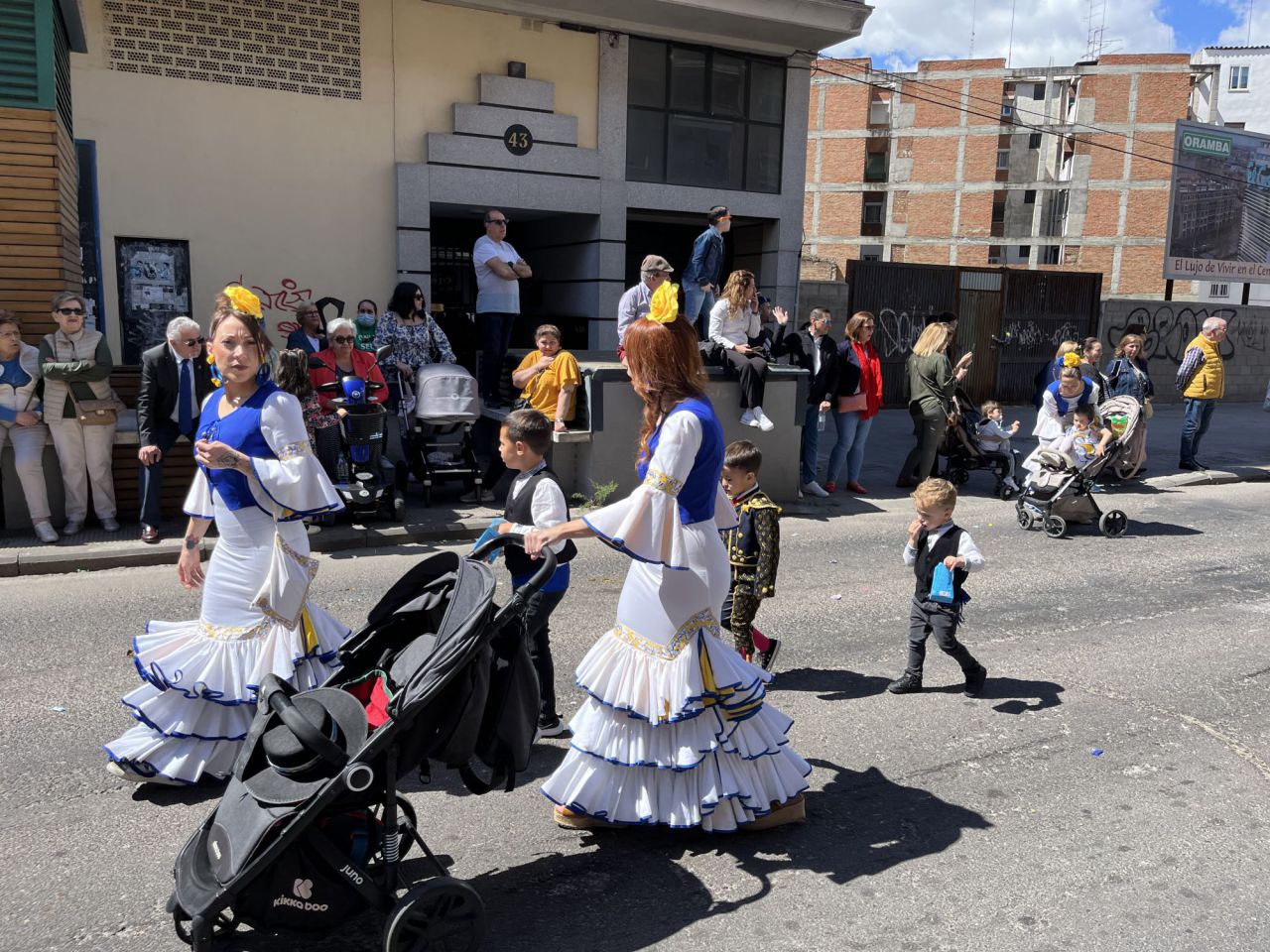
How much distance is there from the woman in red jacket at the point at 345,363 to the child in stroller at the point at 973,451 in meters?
6.82

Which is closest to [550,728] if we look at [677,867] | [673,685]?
[677,867]

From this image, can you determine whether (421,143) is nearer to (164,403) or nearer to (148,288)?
(148,288)

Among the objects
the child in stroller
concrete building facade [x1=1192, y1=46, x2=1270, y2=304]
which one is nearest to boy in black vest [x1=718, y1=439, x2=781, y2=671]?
the child in stroller

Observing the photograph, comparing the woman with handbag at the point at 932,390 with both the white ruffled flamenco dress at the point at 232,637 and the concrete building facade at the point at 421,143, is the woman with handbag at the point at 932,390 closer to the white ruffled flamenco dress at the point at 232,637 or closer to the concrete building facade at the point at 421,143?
the concrete building facade at the point at 421,143

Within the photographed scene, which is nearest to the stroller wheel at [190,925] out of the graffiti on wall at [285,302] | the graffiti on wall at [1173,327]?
the graffiti on wall at [285,302]

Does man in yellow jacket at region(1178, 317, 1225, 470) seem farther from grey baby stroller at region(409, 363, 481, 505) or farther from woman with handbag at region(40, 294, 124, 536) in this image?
woman with handbag at region(40, 294, 124, 536)

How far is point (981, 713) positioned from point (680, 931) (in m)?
2.74

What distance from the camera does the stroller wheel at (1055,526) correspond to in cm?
1028

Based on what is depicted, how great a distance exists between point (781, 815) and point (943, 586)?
6.54ft

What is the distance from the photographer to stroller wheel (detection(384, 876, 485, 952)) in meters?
3.19

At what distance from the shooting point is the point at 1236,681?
6.30 m

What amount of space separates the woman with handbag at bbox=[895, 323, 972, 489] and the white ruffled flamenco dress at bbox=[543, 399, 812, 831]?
8653 millimetres

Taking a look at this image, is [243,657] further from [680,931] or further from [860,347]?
[860,347]

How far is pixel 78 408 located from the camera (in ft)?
29.0
